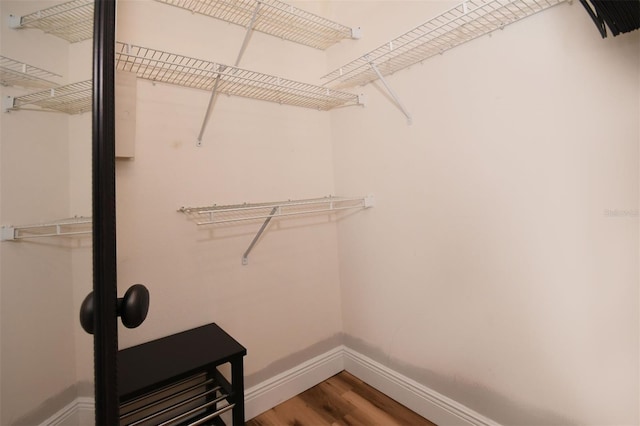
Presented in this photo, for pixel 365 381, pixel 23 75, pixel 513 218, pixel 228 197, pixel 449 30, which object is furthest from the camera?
pixel 365 381

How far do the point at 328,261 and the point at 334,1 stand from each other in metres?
1.72

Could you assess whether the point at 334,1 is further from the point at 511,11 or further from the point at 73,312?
the point at 73,312

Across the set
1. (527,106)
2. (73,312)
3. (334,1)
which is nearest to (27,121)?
(73,312)

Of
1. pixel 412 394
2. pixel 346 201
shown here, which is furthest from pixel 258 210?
pixel 412 394

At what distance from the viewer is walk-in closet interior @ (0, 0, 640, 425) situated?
68 centimetres

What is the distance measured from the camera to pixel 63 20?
69 centimetres

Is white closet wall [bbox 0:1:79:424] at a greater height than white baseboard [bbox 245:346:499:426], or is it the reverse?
white closet wall [bbox 0:1:79:424]

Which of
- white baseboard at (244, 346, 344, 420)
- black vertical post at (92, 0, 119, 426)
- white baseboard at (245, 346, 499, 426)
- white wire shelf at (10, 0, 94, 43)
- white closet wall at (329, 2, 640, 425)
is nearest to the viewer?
black vertical post at (92, 0, 119, 426)

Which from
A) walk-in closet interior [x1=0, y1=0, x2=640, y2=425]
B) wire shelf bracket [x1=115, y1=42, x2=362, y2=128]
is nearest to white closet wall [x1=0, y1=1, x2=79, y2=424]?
walk-in closet interior [x1=0, y1=0, x2=640, y2=425]

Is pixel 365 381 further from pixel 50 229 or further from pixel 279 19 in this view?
pixel 279 19

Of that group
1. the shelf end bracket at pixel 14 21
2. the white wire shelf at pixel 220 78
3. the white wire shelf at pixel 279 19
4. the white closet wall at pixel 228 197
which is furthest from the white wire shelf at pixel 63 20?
the white wire shelf at pixel 279 19

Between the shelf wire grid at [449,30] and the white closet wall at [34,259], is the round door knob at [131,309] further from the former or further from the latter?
the shelf wire grid at [449,30]

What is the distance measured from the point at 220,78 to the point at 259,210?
0.70 meters

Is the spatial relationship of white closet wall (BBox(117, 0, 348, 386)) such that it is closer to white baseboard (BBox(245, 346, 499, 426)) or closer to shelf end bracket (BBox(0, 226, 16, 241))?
white baseboard (BBox(245, 346, 499, 426))
